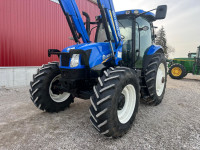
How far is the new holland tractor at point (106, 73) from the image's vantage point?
6.45 feet

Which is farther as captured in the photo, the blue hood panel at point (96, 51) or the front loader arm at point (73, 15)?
the front loader arm at point (73, 15)

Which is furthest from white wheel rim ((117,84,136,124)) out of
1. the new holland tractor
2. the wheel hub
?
the wheel hub

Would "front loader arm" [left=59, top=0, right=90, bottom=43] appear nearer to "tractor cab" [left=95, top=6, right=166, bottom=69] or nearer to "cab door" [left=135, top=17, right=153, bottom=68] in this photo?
"tractor cab" [left=95, top=6, right=166, bottom=69]

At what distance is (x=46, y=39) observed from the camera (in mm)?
6969

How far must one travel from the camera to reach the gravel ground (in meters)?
1.95

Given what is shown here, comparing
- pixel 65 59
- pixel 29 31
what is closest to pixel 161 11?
pixel 65 59

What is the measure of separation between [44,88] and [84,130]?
1.14 metres

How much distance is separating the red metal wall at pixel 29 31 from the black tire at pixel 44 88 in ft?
9.55

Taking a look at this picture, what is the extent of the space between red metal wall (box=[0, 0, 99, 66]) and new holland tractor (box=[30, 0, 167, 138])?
2498mm

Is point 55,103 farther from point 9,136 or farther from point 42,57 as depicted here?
point 42,57

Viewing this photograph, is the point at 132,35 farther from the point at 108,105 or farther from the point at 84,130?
the point at 84,130

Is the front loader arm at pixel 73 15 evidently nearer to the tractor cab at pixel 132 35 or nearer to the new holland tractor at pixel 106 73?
the new holland tractor at pixel 106 73

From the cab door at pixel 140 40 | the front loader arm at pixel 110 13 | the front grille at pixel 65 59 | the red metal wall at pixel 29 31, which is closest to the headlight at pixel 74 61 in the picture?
the front grille at pixel 65 59

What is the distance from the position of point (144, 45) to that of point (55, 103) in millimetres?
2525
